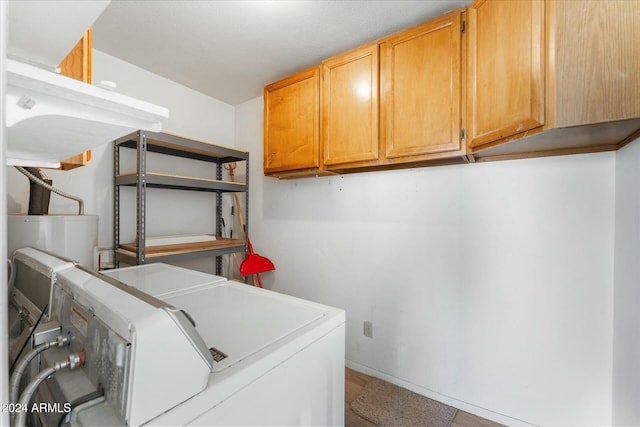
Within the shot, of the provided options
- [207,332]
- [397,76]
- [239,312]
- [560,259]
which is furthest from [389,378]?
[397,76]

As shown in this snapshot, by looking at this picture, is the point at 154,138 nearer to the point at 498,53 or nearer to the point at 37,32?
the point at 37,32

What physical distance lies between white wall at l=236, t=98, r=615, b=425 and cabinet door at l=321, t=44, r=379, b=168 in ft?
1.10

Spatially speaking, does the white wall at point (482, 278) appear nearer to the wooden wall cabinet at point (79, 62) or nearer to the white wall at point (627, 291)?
the white wall at point (627, 291)

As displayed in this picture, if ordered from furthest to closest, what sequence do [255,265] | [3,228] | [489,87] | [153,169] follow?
[255,265] → [153,169] → [489,87] → [3,228]

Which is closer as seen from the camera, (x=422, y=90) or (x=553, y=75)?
(x=553, y=75)

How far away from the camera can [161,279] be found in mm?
1440

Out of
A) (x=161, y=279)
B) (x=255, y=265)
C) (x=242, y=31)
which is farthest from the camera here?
(x=255, y=265)

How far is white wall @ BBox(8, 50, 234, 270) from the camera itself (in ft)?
6.23

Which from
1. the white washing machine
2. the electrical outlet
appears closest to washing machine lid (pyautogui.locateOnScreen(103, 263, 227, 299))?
the white washing machine

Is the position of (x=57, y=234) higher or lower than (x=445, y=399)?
higher

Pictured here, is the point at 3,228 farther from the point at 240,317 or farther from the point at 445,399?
the point at 445,399

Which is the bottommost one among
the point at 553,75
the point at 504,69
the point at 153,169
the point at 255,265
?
the point at 255,265

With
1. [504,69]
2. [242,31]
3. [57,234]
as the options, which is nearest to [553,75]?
[504,69]

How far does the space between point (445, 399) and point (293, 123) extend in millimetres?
2185
